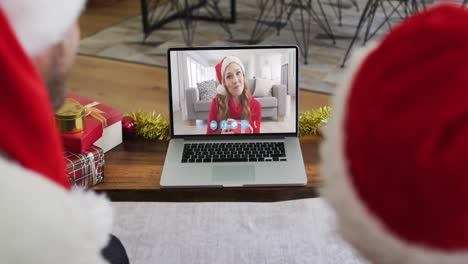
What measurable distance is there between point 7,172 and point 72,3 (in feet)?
0.79

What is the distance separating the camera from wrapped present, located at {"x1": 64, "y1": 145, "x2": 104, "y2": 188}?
1466 millimetres

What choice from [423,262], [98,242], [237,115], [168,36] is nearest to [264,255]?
[237,115]

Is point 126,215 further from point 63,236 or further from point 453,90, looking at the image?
point 453,90

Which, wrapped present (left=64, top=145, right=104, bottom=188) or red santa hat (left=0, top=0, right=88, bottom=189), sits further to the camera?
wrapped present (left=64, top=145, right=104, bottom=188)

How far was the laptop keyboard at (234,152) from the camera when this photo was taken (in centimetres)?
159

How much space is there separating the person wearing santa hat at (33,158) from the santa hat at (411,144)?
314mm

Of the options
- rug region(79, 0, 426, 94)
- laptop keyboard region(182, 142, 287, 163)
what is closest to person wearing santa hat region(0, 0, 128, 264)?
laptop keyboard region(182, 142, 287, 163)

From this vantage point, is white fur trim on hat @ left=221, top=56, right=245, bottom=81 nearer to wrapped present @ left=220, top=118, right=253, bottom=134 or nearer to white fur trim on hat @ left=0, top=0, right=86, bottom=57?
wrapped present @ left=220, top=118, right=253, bottom=134

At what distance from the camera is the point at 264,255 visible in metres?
1.74

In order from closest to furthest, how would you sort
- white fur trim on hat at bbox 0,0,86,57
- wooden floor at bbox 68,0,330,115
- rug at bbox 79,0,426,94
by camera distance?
1. white fur trim on hat at bbox 0,0,86,57
2. wooden floor at bbox 68,0,330,115
3. rug at bbox 79,0,426,94

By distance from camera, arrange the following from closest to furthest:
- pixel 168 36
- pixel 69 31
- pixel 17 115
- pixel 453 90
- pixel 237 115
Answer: pixel 453 90, pixel 17 115, pixel 69 31, pixel 237 115, pixel 168 36

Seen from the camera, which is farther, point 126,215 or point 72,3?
point 126,215

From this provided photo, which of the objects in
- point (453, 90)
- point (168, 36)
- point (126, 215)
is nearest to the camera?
point (453, 90)

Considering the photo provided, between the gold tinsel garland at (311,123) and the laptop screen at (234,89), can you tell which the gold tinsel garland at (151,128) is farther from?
the gold tinsel garland at (311,123)
